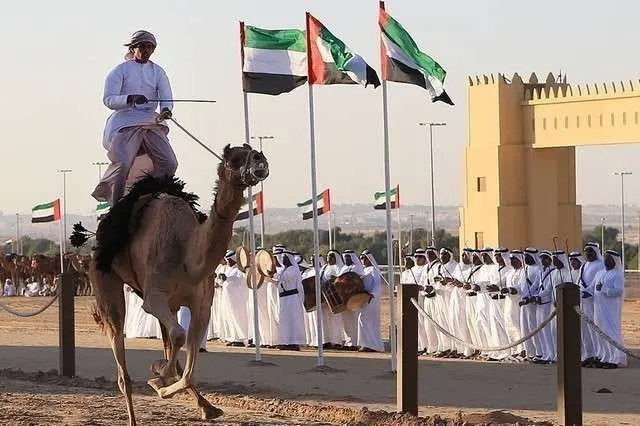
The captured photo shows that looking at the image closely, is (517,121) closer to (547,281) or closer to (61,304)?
(547,281)

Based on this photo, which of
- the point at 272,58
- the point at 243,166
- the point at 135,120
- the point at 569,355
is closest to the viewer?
the point at 243,166

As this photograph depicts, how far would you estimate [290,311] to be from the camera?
982 inches

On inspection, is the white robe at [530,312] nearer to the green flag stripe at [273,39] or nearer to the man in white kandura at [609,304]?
the man in white kandura at [609,304]

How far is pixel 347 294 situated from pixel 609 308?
4.61 metres

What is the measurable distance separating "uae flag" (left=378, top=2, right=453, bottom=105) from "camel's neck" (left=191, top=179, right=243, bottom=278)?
742 cm

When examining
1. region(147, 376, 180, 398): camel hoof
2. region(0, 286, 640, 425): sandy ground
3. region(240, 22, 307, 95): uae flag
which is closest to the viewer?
region(147, 376, 180, 398): camel hoof

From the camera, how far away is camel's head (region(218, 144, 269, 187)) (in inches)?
428

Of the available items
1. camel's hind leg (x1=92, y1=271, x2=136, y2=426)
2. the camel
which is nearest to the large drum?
the camel

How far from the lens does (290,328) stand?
81.8 feet

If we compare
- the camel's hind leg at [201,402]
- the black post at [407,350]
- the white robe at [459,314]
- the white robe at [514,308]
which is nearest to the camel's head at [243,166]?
the camel's hind leg at [201,402]

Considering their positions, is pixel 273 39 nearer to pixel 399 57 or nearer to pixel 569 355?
pixel 399 57

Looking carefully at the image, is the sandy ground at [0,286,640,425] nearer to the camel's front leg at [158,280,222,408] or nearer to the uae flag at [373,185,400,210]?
the camel's front leg at [158,280,222,408]

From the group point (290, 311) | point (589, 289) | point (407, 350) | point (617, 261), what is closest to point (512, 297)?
point (589, 289)

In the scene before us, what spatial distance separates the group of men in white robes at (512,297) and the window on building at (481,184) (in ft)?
70.6
